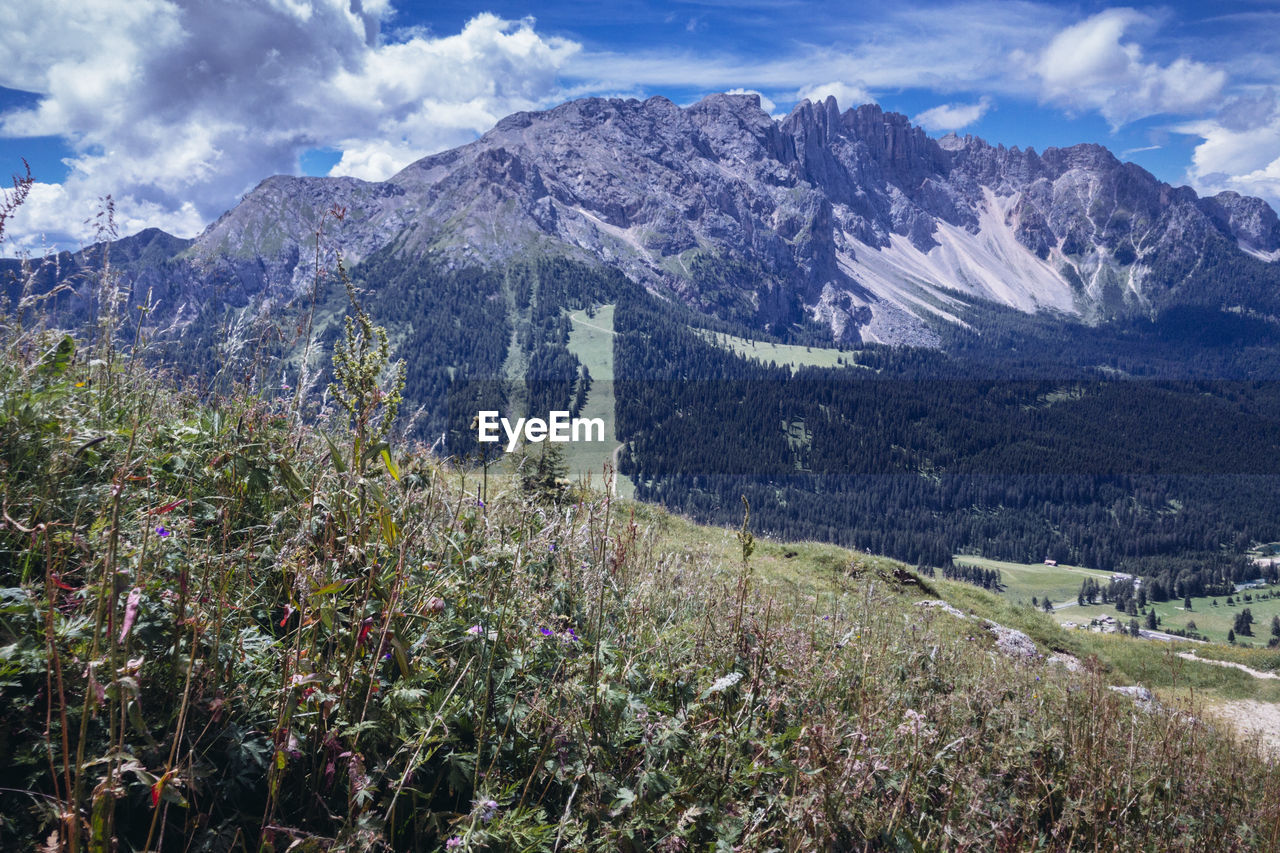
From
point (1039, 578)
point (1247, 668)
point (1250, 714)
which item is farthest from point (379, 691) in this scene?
point (1039, 578)

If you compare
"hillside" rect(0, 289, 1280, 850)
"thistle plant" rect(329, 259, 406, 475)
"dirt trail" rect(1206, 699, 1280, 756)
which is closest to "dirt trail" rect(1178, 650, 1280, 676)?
"dirt trail" rect(1206, 699, 1280, 756)

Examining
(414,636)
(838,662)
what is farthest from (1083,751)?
(414,636)

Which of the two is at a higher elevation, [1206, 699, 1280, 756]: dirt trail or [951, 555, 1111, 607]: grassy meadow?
[1206, 699, 1280, 756]: dirt trail

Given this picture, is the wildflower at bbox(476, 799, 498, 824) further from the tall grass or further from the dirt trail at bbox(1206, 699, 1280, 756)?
the dirt trail at bbox(1206, 699, 1280, 756)

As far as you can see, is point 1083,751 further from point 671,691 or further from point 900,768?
point 671,691

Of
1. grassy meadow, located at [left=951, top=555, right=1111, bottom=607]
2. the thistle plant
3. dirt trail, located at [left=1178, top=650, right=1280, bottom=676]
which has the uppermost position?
the thistle plant
